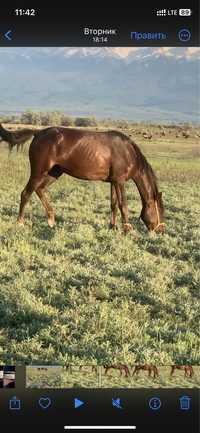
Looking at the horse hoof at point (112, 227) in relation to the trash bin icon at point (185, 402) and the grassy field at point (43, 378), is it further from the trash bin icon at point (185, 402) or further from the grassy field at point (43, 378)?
the trash bin icon at point (185, 402)

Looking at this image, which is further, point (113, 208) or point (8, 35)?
point (113, 208)

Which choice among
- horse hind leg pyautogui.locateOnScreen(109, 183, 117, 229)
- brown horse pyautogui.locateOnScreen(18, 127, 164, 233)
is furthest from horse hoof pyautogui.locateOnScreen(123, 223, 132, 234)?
horse hind leg pyautogui.locateOnScreen(109, 183, 117, 229)

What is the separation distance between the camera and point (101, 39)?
3758 mm

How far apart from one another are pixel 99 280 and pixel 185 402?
6.82 ft

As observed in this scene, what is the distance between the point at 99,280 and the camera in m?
5.46

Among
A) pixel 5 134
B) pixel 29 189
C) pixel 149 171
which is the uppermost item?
pixel 5 134

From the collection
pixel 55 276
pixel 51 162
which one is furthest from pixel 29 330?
pixel 51 162

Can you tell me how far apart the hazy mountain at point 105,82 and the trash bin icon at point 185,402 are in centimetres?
191

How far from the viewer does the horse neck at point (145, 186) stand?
17.1ft

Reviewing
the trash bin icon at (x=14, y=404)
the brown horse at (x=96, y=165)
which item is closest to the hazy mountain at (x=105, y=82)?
the brown horse at (x=96, y=165)

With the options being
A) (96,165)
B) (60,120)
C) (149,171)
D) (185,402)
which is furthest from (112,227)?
(185,402)

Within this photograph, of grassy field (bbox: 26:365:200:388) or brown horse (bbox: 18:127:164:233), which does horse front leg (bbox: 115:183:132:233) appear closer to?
brown horse (bbox: 18:127:164:233)

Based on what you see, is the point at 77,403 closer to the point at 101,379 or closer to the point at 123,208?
the point at 101,379

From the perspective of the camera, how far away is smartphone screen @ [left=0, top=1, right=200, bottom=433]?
3572 mm
